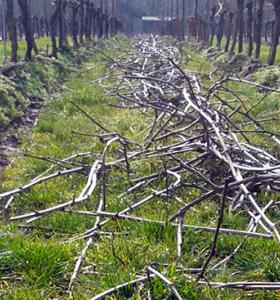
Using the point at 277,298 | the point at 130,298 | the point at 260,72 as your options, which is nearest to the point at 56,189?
the point at 130,298

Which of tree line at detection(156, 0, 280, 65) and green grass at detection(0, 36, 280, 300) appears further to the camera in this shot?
tree line at detection(156, 0, 280, 65)

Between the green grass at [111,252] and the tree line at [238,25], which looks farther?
the tree line at [238,25]

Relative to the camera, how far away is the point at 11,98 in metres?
7.96

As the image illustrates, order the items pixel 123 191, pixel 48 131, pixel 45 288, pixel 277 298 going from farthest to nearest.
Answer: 1. pixel 48 131
2. pixel 123 191
3. pixel 45 288
4. pixel 277 298

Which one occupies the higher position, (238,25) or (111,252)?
(111,252)

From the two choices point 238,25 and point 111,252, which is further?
point 238,25

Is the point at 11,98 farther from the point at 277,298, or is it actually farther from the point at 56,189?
the point at 277,298

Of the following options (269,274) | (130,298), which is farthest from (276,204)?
(130,298)

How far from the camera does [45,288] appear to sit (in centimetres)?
280

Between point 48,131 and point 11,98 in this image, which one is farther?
point 11,98

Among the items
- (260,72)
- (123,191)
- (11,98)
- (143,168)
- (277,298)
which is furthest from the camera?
(260,72)

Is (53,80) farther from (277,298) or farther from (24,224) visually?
(277,298)

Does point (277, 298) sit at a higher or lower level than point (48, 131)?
higher

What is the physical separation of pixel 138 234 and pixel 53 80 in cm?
878
